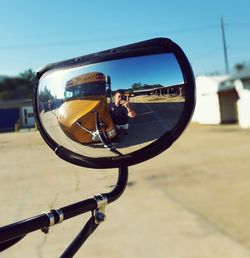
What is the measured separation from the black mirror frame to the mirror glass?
0.04 ft

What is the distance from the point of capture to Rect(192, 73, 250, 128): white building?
82.7 feet

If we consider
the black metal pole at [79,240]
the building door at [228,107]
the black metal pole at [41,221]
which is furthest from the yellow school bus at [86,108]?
the building door at [228,107]

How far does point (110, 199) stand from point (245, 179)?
25.4 feet

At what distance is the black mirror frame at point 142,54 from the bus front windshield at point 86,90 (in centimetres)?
6

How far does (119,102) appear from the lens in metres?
1.02

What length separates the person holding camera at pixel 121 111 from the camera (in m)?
1.02

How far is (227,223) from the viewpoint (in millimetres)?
5484

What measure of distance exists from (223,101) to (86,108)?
29420 millimetres

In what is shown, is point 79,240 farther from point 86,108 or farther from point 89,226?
point 86,108

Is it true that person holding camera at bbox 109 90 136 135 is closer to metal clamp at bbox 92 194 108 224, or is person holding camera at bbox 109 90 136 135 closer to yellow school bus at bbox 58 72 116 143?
yellow school bus at bbox 58 72 116 143

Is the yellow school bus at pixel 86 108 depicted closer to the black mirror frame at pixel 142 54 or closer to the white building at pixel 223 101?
the black mirror frame at pixel 142 54

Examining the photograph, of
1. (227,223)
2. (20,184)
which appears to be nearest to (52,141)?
(227,223)

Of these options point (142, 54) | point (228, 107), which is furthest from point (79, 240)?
point (228, 107)

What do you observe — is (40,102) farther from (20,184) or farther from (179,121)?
(20,184)
